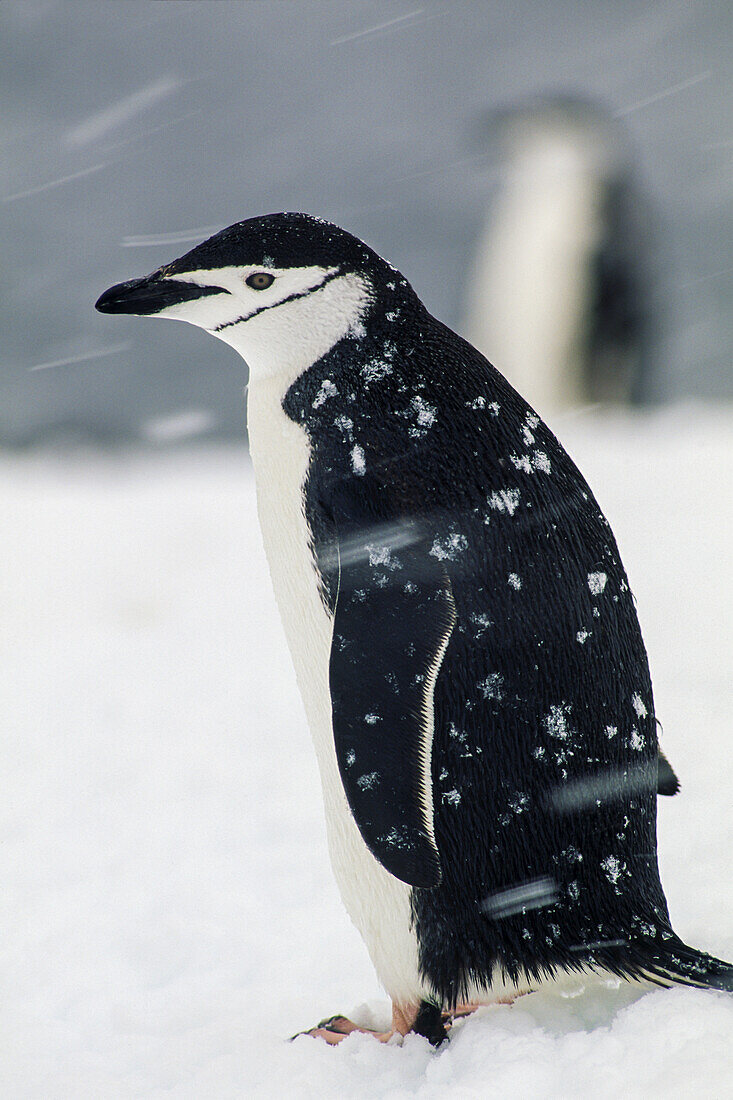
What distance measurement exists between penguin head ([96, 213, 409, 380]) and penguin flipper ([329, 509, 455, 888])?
214mm

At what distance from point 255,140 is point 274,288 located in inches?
166

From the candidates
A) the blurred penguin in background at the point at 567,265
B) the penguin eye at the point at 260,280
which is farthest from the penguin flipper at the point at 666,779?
the blurred penguin in background at the point at 567,265

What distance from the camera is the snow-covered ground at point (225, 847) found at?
658 mm

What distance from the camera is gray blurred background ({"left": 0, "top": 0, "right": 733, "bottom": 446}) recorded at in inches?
163

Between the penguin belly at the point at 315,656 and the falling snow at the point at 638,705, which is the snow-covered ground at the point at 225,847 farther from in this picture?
the falling snow at the point at 638,705

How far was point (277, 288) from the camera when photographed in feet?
2.35

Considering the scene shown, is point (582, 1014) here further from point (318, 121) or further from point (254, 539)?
point (318, 121)

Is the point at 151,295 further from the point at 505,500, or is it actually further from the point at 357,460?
the point at 505,500

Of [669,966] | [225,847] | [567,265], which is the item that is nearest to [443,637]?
[669,966]

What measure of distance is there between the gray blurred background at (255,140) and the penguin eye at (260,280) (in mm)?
3452

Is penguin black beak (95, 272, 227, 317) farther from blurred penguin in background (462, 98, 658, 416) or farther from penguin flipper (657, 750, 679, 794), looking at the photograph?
blurred penguin in background (462, 98, 658, 416)

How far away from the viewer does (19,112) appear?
4633 mm

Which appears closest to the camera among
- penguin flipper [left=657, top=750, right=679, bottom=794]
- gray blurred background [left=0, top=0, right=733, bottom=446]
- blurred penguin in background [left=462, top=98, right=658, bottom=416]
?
penguin flipper [left=657, top=750, right=679, bottom=794]

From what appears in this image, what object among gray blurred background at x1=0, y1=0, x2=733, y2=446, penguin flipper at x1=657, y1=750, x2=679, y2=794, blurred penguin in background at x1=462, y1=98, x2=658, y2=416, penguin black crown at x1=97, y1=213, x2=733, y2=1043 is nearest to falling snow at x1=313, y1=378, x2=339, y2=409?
penguin black crown at x1=97, y1=213, x2=733, y2=1043
